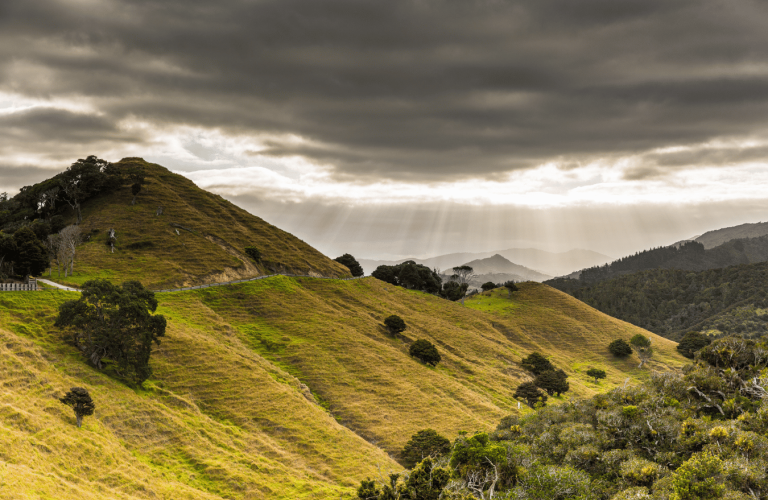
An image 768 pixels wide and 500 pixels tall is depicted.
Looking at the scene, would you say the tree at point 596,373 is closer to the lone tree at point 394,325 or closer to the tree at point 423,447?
the lone tree at point 394,325

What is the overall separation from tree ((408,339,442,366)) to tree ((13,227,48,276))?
58.8m

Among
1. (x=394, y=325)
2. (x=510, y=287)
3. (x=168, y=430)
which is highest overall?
(x=510, y=287)

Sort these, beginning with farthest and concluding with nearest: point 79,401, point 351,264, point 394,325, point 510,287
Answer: point 510,287 < point 351,264 < point 394,325 < point 79,401

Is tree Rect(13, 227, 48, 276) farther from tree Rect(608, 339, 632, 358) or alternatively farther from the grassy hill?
tree Rect(608, 339, 632, 358)

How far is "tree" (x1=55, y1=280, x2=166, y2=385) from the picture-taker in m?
44.6

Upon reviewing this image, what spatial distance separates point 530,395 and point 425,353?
18557mm

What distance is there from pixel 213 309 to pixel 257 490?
1606 inches

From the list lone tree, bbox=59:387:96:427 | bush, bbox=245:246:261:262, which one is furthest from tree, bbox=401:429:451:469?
bush, bbox=245:246:261:262

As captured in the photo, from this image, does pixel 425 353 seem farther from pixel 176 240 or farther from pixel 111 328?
pixel 176 240

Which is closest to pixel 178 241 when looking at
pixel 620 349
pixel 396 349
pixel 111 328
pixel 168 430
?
pixel 111 328

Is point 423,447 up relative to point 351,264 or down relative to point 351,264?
down

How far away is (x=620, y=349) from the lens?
111 meters

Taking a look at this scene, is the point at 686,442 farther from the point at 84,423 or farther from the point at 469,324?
the point at 469,324

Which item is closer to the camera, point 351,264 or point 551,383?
point 551,383
